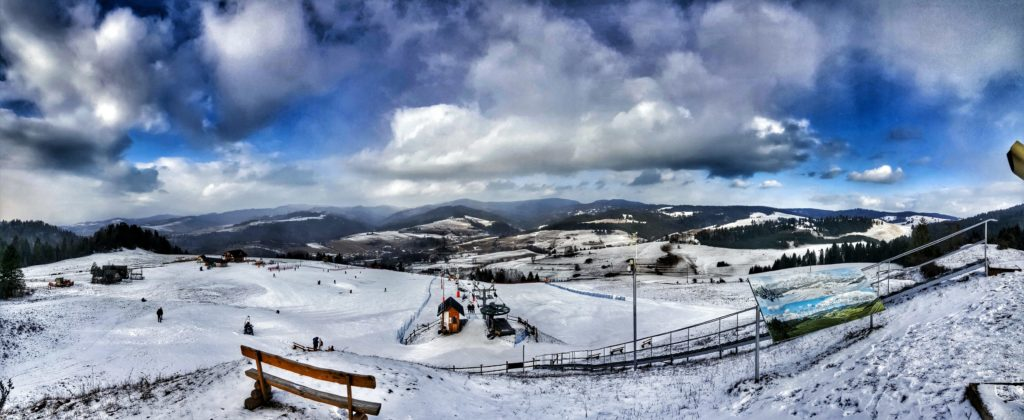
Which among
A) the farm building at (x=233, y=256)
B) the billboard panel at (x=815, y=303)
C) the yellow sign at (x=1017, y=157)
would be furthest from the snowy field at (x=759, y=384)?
the farm building at (x=233, y=256)

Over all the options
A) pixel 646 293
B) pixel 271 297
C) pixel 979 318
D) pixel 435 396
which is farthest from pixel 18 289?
pixel 646 293

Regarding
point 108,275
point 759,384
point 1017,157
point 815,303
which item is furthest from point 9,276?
point 1017,157

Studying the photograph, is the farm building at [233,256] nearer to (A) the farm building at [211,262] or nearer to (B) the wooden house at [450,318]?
(A) the farm building at [211,262]

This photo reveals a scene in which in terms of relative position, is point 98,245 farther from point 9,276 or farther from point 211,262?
point 9,276

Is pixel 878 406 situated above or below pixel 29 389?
above

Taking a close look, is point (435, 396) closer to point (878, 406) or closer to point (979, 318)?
point (878, 406)

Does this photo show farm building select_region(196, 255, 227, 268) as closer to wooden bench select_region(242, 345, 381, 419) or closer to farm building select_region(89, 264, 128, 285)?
farm building select_region(89, 264, 128, 285)
